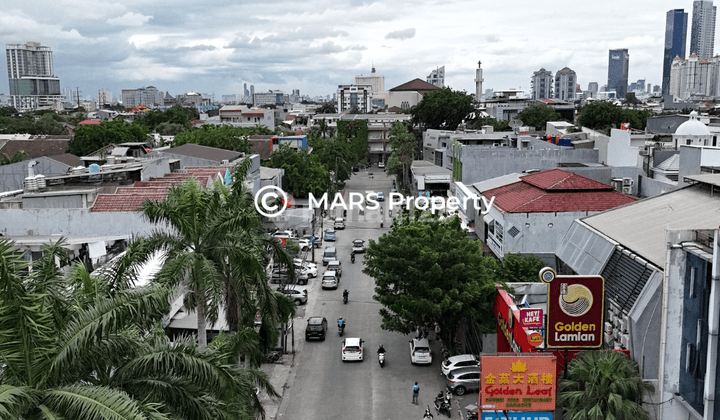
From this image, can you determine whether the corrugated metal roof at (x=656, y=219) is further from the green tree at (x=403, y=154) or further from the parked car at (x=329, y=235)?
the green tree at (x=403, y=154)

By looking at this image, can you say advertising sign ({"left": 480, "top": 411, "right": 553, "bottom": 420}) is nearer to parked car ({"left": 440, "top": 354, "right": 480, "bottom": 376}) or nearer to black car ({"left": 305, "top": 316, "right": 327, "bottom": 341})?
parked car ({"left": 440, "top": 354, "right": 480, "bottom": 376})

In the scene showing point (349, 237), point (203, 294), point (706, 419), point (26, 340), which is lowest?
point (349, 237)

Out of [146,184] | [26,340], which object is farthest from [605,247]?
[146,184]

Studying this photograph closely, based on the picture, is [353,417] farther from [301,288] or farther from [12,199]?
[12,199]

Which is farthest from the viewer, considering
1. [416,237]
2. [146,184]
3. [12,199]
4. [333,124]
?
[333,124]

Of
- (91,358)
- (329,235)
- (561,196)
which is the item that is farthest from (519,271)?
(329,235)
